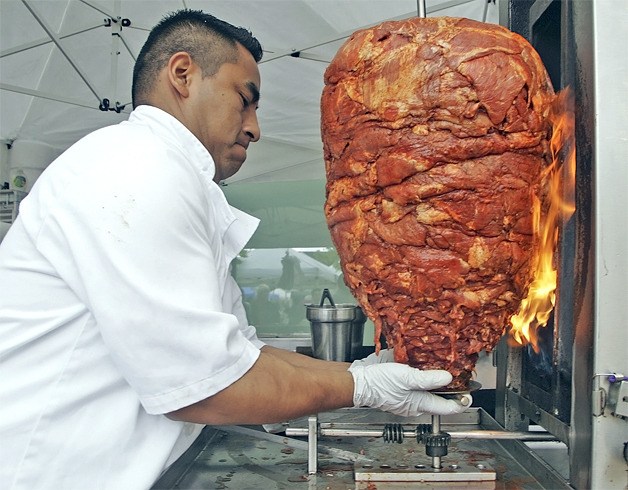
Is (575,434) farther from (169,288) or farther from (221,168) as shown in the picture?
(221,168)

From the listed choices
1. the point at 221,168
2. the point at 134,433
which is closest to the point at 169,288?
the point at 134,433

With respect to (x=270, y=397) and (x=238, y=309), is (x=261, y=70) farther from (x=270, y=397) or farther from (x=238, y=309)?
(x=270, y=397)

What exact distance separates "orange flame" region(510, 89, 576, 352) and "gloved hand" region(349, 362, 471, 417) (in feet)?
1.25

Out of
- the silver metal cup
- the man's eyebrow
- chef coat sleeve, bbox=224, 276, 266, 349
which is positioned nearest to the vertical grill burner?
the man's eyebrow

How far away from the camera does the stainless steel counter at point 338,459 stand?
1.71 meters

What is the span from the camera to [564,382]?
156 cm

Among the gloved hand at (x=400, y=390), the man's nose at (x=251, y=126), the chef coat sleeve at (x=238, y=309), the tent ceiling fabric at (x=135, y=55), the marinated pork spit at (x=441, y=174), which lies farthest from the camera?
the tent ceiling fabric at (x=135, y=55)

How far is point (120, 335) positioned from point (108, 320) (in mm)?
44

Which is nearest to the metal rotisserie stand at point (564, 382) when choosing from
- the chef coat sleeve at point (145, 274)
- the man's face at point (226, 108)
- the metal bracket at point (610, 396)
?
the metal bracket at point (610, 396)

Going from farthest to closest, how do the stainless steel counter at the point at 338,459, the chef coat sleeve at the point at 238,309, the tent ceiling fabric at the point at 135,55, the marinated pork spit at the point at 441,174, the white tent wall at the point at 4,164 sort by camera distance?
the white tent wall at the point at 4,164, the tent ceiling fabric at the point at 135,55, the chef coat sleeve at the point at 238,309, the stainless steel counter at the point at 338,459, the marinated pork spit at the point at 441,174

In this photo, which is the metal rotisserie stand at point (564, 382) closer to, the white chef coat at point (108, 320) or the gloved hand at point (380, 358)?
the gloved hand at point (380, 358)

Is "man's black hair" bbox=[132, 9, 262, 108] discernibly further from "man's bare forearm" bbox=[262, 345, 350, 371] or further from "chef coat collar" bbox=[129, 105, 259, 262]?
"man's bare forearm" bbox=[262, 345, 350, 371]

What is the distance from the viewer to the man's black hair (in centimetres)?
184

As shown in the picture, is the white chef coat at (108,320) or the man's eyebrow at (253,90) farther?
the man's eyebrow at (253,90)
